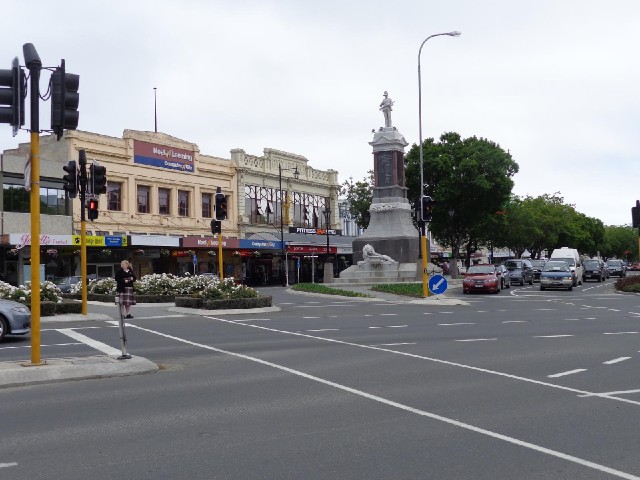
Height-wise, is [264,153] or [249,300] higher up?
[264,153]

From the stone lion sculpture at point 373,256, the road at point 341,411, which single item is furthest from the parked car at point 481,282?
the road at point 341,411

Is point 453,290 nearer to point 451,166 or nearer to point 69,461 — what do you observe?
point 451,166

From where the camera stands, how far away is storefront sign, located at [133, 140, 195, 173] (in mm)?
52938

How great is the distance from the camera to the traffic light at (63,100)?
11180mm

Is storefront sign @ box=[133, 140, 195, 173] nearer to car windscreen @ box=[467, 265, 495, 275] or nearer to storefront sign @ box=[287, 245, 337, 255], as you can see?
storefront sign @ box=[287, 245, 337, 255]

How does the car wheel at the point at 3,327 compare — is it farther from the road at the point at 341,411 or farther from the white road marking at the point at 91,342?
the white road marking at the point at 91,342

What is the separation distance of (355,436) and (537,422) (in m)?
2.05

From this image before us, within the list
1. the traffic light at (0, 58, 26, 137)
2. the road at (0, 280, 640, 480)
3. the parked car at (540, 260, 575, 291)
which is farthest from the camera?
the parked car at (540, 260, 575, 291)

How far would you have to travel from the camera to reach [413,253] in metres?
41.3

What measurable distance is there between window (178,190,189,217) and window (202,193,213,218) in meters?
1.67

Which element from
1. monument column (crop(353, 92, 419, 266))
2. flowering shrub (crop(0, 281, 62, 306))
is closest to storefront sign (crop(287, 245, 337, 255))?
monument column (crop(353, 92, 419, 266))

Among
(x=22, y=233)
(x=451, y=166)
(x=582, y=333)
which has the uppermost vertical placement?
(x=451, y=166)

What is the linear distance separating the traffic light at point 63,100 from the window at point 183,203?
46141 mm

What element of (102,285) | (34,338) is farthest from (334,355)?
(102,285)
